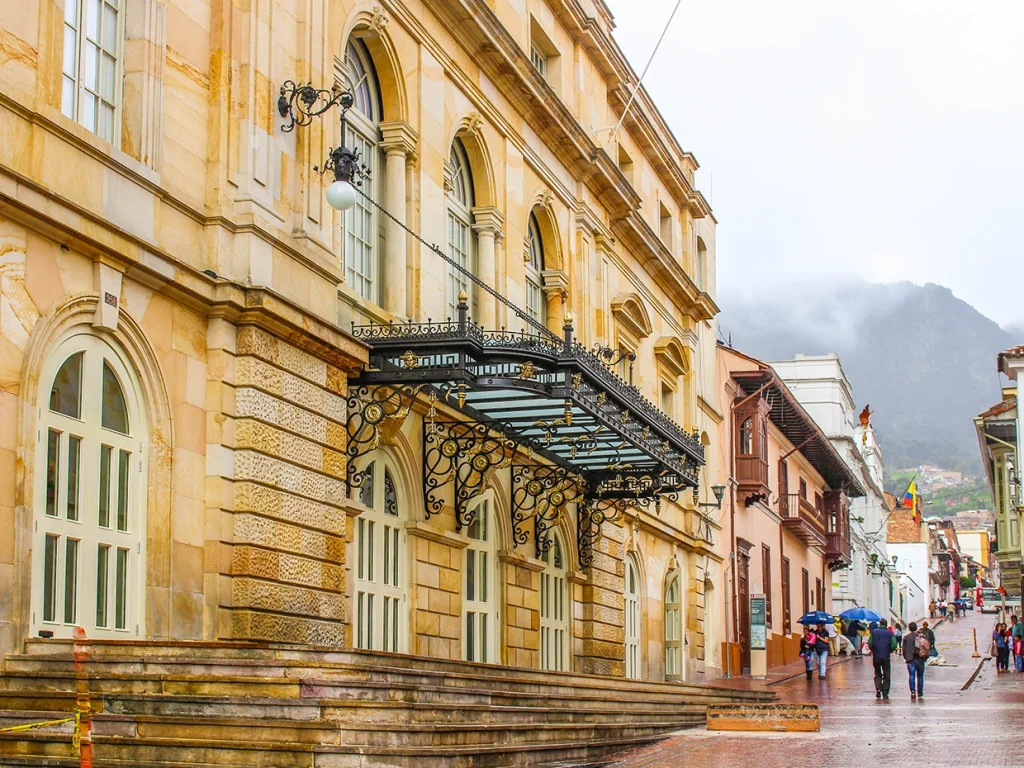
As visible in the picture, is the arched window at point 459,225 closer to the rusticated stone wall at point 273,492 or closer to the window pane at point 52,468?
the rusticated stone wall at point 273,492

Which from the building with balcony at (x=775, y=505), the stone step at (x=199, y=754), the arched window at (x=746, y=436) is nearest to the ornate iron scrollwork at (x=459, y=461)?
the stone step at (x=199, y=754)

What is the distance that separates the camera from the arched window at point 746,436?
45844 mm

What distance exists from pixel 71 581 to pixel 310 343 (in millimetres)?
4297

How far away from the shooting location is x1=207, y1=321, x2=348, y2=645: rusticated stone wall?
1560 centimetres

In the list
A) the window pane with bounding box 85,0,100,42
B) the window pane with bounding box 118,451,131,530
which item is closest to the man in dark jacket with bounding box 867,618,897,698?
the window pane with bounding box 118,451,131,530

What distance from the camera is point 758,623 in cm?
4194

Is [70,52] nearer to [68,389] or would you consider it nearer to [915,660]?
[68,389]

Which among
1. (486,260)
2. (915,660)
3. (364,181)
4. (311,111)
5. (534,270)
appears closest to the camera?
(311,111)

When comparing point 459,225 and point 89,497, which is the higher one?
point 459,225

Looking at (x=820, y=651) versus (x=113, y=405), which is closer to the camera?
(x=113, y=405)

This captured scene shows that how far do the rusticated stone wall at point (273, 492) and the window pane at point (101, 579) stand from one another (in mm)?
1377

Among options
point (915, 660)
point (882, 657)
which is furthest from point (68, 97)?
point (915, 660)

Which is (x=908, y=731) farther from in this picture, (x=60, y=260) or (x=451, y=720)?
(x=60, y=260)

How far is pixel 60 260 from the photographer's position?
13.7 m
